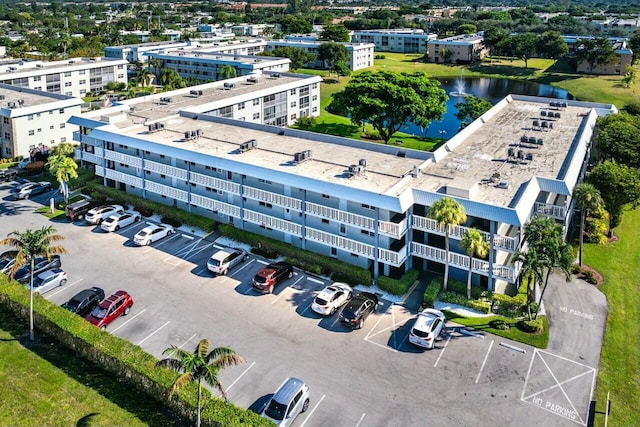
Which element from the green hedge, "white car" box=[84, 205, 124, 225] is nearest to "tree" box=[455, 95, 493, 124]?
"white car" box=[84, 205, 124, 225]

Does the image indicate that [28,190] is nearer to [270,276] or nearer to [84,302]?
[84,302]

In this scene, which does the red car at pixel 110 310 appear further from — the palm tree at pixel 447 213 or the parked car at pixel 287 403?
the palm tree at pixel 447 213

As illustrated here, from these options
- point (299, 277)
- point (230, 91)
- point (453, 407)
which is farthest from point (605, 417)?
point (230, 91)

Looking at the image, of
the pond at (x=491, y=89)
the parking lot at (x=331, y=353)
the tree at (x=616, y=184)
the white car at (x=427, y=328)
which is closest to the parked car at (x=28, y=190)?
the parking lot at (x=331, y=353)

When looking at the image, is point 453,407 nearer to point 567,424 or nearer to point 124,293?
point 567,424

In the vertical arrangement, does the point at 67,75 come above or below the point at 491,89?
above

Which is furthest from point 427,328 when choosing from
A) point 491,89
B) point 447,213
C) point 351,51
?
point 491,89
